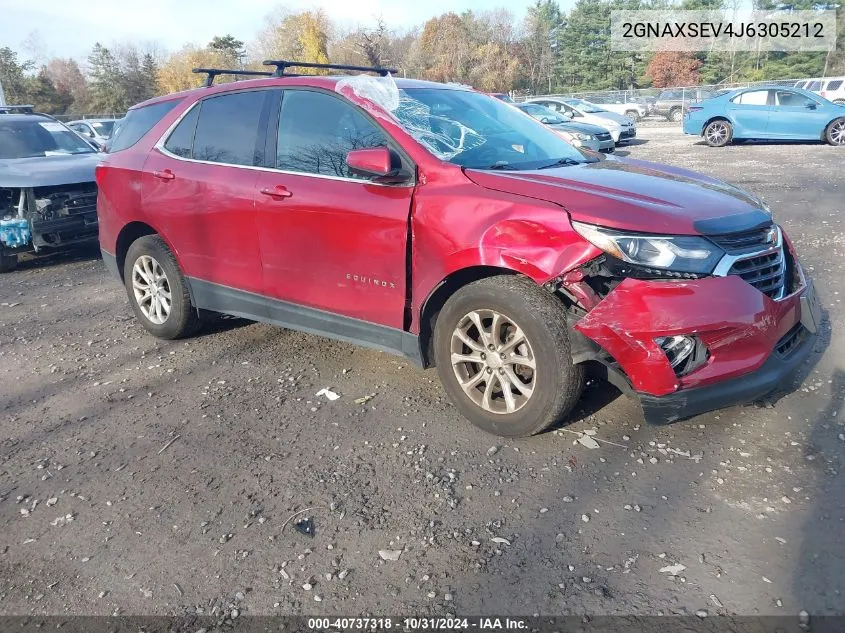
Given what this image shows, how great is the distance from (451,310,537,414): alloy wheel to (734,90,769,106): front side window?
56.8 ft

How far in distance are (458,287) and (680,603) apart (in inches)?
68.8

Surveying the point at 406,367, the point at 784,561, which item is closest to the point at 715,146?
the point at 406,367

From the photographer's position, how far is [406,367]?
4.23 m

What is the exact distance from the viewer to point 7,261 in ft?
24.7

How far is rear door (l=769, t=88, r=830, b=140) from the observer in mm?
16484

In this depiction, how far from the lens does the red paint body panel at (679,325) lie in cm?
269

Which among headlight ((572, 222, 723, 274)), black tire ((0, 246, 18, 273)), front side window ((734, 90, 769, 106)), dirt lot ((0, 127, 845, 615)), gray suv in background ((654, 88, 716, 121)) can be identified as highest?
gray suv in background ((654, 88, 716, 121))

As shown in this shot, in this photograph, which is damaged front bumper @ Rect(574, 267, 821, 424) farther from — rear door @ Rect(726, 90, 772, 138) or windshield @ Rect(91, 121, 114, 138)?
windshield @ Rect(91, 121, 114, 138)

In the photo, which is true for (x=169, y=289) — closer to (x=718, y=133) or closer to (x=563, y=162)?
(x=563, y=162)

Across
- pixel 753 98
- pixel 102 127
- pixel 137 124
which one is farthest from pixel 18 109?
pixel 753 98

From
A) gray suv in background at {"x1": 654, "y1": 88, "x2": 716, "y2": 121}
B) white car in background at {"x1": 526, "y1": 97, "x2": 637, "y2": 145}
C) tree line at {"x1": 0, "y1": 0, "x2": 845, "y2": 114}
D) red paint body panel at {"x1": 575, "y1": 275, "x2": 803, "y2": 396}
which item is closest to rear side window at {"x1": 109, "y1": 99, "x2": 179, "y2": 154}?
red paint body panel at {"x1": 575, "y1": 275, "x2": 803, "y2": 396}

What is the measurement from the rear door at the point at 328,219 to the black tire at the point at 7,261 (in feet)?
17.2

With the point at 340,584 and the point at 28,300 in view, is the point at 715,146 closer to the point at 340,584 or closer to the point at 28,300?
the point at 28,300

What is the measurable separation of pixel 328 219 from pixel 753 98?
57.0 ft
